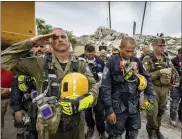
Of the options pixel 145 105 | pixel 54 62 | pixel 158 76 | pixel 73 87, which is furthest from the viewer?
pixel 158 76

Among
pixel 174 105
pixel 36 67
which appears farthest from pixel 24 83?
pixel 174 105

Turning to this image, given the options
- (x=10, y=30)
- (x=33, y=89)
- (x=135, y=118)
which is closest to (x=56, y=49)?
(x=33, y=89)

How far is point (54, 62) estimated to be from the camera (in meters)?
2.93

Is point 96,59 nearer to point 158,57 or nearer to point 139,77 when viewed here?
point 158,57

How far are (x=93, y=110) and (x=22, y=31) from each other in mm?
3709

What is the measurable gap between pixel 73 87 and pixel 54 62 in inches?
21.4

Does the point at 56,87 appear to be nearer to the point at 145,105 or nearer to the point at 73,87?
the point at 73,87

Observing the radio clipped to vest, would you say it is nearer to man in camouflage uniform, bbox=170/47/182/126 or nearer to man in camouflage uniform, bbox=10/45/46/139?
man in camouflage uniform, bbox=10/45/46/139

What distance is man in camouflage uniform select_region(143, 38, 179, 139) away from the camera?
524cm

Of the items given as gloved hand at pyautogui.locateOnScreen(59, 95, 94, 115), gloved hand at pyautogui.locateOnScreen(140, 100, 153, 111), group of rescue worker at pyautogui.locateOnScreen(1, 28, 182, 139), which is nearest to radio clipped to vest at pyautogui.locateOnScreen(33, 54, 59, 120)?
group of rescue worker at pyautogui.locateOnScreen(1, 28, 182, 139)

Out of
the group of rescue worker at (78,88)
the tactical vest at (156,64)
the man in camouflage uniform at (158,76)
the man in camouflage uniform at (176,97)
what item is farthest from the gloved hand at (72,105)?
the man in camouflage uniform at (176,97)

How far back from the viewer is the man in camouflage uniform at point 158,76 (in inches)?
206

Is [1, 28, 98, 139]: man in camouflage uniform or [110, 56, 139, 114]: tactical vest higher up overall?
[1, 28, 98, 139]: man in camouflage uniform

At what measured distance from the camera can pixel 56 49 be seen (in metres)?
3.02
